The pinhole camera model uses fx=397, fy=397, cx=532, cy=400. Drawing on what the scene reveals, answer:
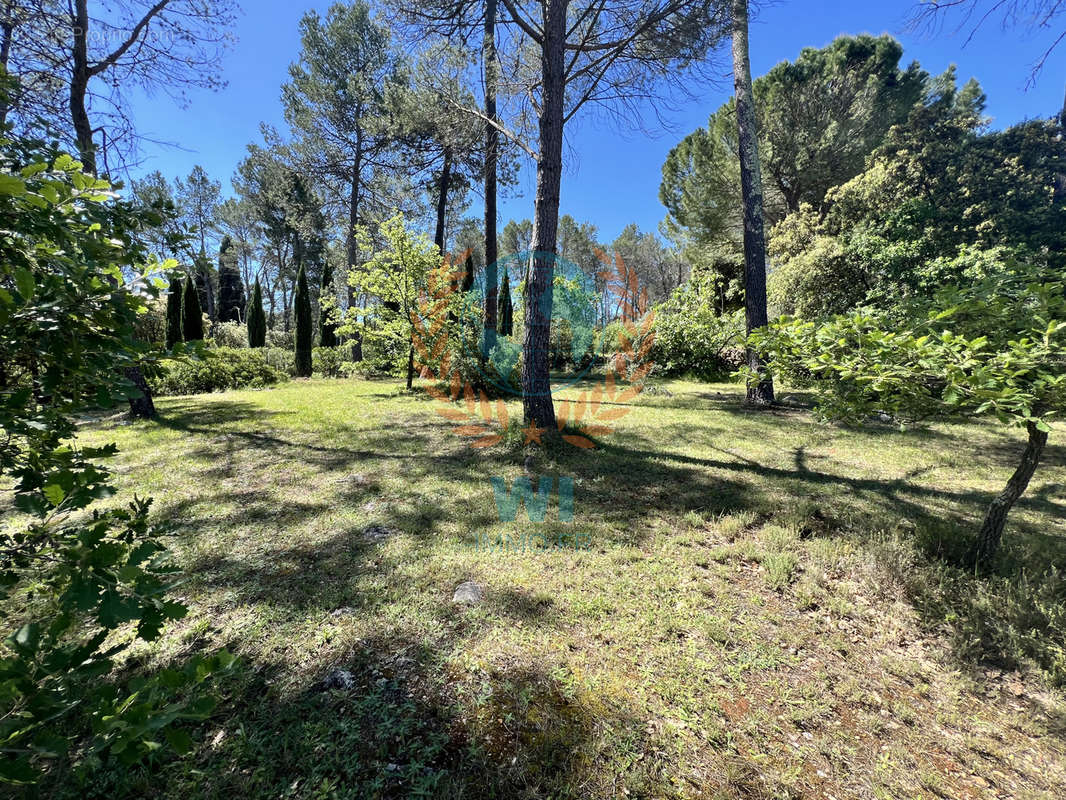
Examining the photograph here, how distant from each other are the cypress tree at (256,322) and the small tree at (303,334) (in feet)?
19.4

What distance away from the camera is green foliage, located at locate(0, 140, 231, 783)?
26.8 inches

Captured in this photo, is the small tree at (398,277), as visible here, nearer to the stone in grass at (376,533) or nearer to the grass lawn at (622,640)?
the grass lawn at (622,640)

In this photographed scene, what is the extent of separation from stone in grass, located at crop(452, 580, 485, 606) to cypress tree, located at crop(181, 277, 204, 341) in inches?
738

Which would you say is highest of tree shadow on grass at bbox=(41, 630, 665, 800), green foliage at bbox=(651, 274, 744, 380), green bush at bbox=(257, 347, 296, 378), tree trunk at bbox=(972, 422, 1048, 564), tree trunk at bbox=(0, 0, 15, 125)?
tree trunk at bbox=(0, 0, 15, 125)

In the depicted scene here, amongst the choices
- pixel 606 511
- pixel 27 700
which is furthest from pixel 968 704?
pixel 27 700

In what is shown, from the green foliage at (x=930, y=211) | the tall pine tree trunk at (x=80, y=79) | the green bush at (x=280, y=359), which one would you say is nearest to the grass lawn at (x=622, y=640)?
the tall pine tree trunk at (x=80, y=79)

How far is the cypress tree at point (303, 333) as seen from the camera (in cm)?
1492

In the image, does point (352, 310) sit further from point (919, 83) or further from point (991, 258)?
point (919, 83)

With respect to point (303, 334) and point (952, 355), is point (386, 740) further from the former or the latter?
point (303, 334)

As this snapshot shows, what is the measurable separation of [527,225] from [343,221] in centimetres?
1976

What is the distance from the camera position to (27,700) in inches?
27.7

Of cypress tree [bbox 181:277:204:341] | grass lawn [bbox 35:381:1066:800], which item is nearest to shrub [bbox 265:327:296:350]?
cypress tree [bbox 181:277:204:341]

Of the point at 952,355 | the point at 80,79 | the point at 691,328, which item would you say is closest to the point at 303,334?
the point at 80,79

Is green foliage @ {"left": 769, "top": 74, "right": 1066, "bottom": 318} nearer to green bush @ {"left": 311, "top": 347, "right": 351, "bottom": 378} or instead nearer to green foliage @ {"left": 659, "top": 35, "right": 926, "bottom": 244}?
green foliage @ {"left": 659, "top": 35, "right": 926, "bottom": 244}
